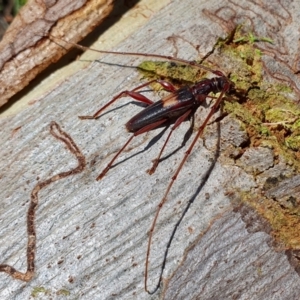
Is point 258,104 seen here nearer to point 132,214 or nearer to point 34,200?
point 132,214

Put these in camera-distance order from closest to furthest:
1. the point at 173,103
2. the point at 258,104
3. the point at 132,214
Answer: the point at 132,214 < the point at 258,104 < the point at 173,103

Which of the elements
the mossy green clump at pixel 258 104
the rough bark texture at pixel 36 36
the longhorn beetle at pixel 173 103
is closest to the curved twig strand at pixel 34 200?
the longhorn beetle at pixel 173 103

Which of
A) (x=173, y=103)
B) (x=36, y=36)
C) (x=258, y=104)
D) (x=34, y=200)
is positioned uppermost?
(x=36, y=36)

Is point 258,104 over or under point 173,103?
under

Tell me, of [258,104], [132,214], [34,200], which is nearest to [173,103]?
[258,104]

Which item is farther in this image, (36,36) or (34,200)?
(36,36)

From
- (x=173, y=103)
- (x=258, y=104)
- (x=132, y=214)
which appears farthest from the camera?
(x=173, y=103)

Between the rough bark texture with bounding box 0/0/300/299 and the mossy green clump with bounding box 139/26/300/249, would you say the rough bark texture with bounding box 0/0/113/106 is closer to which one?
the rough bark texture with bounding box 0/0/300/299

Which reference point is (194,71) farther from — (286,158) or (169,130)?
(286,158)

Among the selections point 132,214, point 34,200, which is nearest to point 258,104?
point 132,214

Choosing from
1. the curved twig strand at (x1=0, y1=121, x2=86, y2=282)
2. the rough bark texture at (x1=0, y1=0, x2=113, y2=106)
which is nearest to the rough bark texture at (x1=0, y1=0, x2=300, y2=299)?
the curved twig strand at (x1=0, y1=121, x2=86, y2=282)
